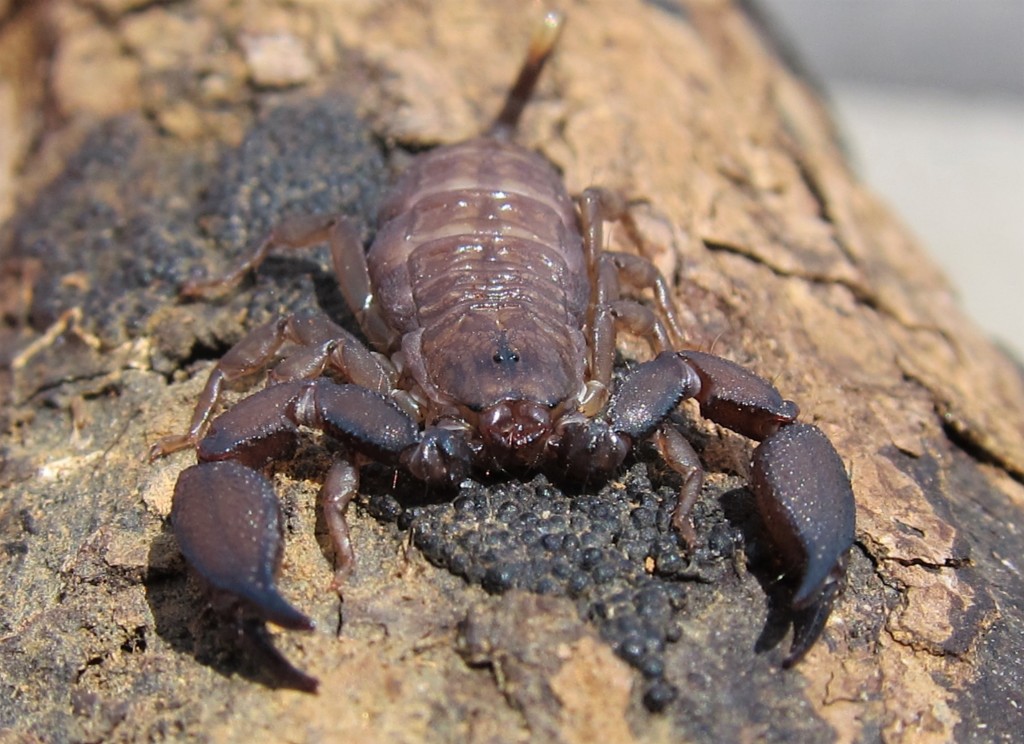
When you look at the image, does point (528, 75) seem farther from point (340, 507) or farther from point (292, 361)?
point (340, 507)

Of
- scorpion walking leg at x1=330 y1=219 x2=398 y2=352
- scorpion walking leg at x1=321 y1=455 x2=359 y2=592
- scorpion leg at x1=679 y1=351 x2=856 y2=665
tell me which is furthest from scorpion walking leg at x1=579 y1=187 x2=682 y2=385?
scorpion walking leg at x1=321 y1=455 x2=359 y2=592

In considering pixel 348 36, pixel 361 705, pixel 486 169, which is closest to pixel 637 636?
pixel 361 705

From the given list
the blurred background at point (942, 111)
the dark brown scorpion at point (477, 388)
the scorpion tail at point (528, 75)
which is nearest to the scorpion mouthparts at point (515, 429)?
the dark brown scorpion at point (477, 388)

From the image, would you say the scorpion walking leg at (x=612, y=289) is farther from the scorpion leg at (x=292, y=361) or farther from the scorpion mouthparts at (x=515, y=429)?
the scorpion leg at (x=292, y=361)

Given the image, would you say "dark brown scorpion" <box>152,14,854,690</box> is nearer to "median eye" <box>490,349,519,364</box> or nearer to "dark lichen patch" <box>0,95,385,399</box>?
"median eye" <box>490,349,519,364</box>

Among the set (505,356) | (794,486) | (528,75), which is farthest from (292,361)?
(528,75)

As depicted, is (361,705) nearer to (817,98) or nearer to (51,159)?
(51,159)

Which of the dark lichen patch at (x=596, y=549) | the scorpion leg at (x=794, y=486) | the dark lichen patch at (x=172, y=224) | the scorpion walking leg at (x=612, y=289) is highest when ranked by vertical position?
the scorpion leg at (x=794, y=486)
